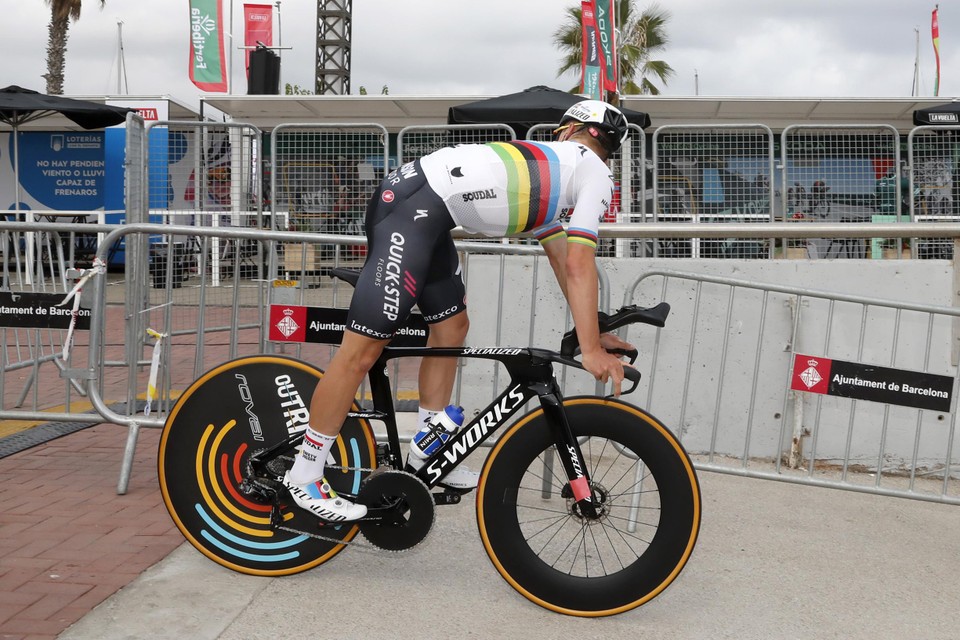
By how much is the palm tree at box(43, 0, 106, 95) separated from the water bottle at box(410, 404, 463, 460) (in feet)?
116

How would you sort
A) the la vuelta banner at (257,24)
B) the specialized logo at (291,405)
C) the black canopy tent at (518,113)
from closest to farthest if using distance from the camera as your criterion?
1. the specialized logo at (291,405)
2. the black canopy tent at (518,113)
3. the la vuelta banner at (257,24)

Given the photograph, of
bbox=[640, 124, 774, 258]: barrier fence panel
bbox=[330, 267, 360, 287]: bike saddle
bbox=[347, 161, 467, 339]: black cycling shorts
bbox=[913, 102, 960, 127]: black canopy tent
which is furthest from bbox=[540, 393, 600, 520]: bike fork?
bbox=[913, 102, 960, 127]: black canopy tent

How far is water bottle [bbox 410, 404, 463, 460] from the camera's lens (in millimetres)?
3838

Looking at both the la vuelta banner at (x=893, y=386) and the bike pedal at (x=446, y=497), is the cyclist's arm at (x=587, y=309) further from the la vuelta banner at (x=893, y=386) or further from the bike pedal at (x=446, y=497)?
the la vuelta banner at (x=893, y=386)

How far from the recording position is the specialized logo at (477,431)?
12.3 feet

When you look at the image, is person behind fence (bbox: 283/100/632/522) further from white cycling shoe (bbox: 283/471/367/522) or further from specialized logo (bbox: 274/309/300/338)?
specialized logo (bbox: 274/309/300/338)

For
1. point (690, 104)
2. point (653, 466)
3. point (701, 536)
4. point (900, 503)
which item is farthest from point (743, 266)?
point (690, 104)

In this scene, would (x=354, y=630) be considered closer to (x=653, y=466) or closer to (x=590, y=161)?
(x=653, y=466)

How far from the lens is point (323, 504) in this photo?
3764mm

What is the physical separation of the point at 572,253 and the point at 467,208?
0.46 m

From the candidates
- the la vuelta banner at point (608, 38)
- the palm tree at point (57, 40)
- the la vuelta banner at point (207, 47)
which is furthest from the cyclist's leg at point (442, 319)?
the palm tree at point (57, 40)

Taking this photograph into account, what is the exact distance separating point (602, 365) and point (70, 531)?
2.62 metres

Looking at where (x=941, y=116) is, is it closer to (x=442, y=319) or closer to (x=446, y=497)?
(x=442, y=319)

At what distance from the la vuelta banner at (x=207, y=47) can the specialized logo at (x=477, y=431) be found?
18.5 metres
